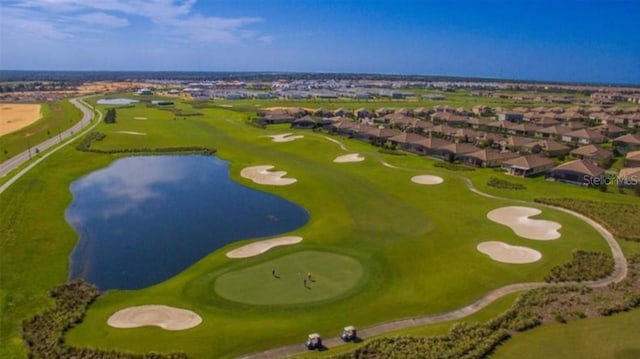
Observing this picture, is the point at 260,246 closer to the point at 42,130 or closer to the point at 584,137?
the point at 584,137

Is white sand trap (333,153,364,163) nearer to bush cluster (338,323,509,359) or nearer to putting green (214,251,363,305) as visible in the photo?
putting green (214,251,363,305)

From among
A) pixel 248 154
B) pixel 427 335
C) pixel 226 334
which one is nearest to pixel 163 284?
pixel 226 334

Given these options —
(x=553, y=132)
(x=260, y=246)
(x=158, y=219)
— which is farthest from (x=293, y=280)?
(x=553, y=132)

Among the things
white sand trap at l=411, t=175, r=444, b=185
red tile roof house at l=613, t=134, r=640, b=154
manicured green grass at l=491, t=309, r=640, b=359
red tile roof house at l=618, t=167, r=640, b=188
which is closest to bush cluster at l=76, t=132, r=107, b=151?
white sand trap at l=411, t=175, r=444, b=185

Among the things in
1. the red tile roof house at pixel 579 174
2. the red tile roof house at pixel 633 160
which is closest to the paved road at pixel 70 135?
the red tile roof house at pixel 579 174

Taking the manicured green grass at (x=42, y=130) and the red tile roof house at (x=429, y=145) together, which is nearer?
the red tile roof house at (x=429, y=145)

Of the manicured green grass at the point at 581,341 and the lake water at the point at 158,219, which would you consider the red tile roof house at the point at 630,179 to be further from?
the lake water at the point at 158,219
